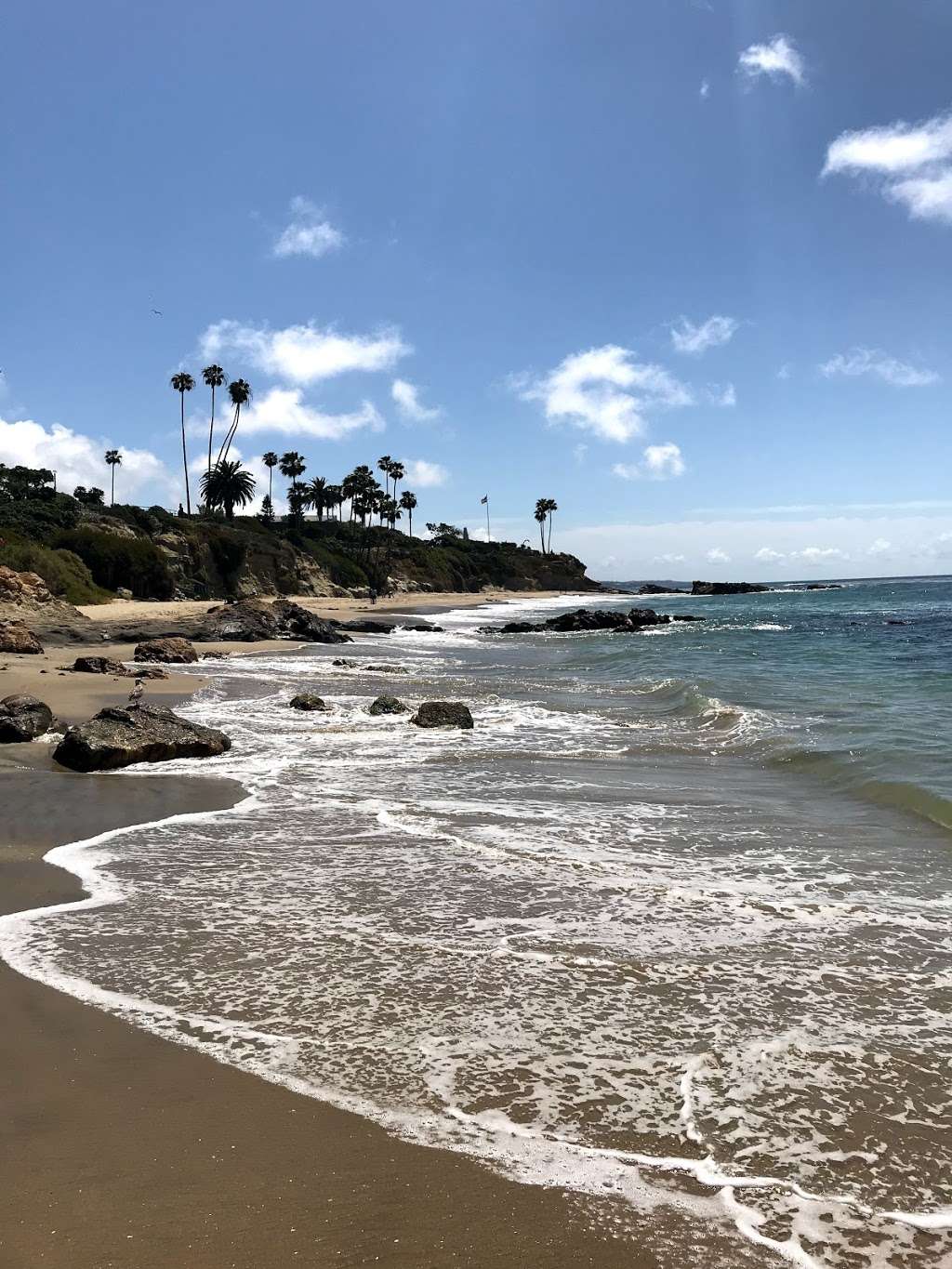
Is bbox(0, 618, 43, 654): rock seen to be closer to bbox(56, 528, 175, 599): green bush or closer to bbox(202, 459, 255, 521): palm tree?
bbox(56, 528, 175, 599): green bush

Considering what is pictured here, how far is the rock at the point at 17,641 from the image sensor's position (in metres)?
22.8

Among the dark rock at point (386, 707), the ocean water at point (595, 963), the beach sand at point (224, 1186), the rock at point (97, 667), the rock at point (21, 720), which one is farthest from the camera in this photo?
the rock at point (97, 667)

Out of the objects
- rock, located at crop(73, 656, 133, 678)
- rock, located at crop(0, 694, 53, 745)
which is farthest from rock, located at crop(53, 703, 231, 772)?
rock, located at crop(73, 656, 133, 678)

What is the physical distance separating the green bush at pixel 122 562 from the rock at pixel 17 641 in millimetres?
29029

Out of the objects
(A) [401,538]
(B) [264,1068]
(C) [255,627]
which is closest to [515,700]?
(B) [264,1068]

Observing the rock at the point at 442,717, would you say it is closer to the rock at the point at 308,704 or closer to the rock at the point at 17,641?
the rock at the point at 308,704

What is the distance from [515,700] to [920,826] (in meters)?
10.9

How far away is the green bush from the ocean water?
4547 cm

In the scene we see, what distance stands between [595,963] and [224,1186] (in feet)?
8.36

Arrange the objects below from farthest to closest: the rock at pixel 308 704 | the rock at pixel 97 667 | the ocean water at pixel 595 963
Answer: the rock at pixel 97 667, the rock at pixel 308 704, the ocean water at pixel 595 963

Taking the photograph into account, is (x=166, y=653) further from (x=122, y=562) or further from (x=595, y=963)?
(x=122, y=562)

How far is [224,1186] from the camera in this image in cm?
299

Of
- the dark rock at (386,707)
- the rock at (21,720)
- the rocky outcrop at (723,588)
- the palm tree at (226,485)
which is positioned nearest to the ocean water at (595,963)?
the rock at (21,720)

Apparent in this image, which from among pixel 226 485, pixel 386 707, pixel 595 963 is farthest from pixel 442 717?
pixel 226 485
